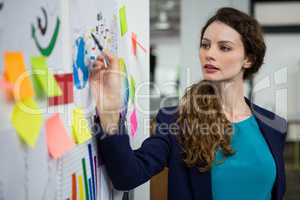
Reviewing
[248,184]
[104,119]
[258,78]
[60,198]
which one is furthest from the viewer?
[258,78]

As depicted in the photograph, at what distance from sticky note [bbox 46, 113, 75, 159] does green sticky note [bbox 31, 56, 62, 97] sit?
4cm

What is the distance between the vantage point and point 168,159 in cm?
108

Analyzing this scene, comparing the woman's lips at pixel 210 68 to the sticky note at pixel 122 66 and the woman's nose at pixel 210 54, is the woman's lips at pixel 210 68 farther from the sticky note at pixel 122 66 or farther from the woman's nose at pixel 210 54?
the sticky note at pixel 122 66

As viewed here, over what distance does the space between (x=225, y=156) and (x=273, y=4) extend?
10.7 ft

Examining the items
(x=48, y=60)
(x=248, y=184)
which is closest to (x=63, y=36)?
(x=48, y=60)

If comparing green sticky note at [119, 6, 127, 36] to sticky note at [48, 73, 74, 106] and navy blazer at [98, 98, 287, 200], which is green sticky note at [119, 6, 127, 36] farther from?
sticky note at [48, 73, 74, 106]

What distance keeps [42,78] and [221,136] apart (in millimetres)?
694

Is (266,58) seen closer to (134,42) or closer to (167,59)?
(134,42)

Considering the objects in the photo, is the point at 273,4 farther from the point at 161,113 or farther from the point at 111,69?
the point at 111,69

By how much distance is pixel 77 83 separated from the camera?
695 millimetres

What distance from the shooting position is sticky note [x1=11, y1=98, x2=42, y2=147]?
1.63 feet

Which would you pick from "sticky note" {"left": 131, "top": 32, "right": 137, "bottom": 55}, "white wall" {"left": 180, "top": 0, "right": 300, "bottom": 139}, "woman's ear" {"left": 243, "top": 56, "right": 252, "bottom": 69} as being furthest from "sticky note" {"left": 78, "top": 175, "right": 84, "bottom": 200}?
"white wall" {"left": 180, "top": 0, "right": 300, "bottom": 139}

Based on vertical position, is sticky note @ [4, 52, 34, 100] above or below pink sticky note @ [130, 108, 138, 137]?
above

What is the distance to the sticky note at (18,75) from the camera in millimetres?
475
